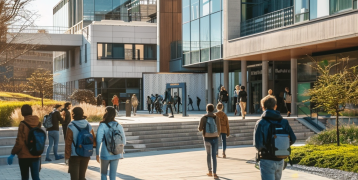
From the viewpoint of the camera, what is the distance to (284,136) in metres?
7.16

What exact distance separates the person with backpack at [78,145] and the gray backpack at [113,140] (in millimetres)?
284

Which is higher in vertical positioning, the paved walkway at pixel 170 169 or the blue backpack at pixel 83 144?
the blue backpack at pixel 83 144

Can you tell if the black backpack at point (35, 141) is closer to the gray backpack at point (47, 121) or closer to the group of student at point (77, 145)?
the group of student at point (77, 145)

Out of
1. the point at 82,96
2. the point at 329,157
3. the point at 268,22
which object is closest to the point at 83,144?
the point at 329,157

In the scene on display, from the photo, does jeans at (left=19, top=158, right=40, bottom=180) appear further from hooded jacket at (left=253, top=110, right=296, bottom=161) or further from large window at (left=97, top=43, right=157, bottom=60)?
large window at (left=97, top=43, right=157, bottom=60)

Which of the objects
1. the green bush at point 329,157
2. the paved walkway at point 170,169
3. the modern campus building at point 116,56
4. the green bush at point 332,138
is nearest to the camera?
the green bush at point 329,157

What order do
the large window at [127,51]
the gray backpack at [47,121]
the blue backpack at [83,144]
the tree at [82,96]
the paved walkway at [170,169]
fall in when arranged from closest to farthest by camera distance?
the blue backpack at [83,144] → the paved walkway at [170,169] → the gray backpack at [47,121] → the tree at [82,96] → the large window at [127,51]

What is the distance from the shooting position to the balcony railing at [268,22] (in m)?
30.1

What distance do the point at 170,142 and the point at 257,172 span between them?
825 cm

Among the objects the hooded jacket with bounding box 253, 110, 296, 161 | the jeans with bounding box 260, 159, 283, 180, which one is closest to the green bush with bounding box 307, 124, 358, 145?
the jeans with bounding box 260, 159, 283, 180

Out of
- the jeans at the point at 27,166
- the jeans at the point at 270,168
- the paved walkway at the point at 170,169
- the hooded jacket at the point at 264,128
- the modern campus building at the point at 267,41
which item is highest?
the modern campus building at the point at 267,41

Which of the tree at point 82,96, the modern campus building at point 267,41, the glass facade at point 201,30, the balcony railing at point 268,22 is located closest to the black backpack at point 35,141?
the modern campus building at point 267,41

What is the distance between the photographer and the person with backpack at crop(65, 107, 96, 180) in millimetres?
8711

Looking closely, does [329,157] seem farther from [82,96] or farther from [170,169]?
[82,96]
